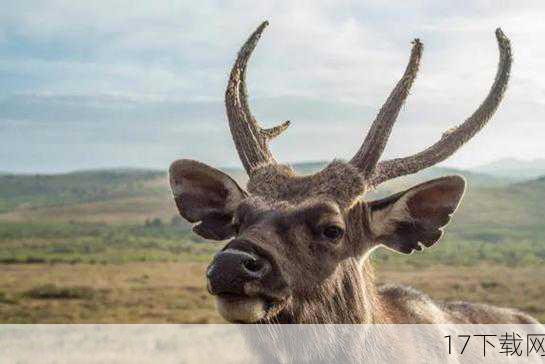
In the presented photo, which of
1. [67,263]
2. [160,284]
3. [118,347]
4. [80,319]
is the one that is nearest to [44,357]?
[118,347]

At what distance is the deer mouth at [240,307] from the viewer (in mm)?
5652

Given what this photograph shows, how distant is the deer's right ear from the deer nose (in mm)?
1614

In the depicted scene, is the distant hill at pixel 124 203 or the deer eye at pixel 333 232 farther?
the distant hill at pixel 124 203

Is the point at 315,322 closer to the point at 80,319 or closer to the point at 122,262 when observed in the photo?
the point at 80,319

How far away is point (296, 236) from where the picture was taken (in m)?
6.28

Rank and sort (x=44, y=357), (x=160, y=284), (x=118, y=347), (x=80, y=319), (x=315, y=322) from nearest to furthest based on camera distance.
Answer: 1. (x=315, y=322)
2. (x=44, y=357)
3. (x=118, y=347)
4. (x=80, y=319)
5. (x=160, y=284)

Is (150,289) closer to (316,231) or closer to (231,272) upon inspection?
(316,231)

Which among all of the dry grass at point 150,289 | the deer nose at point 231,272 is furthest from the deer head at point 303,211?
the dry grass at point 150,289

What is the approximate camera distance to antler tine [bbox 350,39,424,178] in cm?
717

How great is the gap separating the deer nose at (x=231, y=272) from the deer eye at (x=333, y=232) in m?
0.92

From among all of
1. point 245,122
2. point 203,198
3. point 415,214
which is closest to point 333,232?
point 415,214

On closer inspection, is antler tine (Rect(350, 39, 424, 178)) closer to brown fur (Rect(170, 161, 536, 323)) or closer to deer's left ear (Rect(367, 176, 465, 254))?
brown fur (Rect(170, 161, 536, 323))

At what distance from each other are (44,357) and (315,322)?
16504mm

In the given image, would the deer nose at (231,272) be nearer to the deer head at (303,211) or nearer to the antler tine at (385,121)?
the deer head at (303,211)
